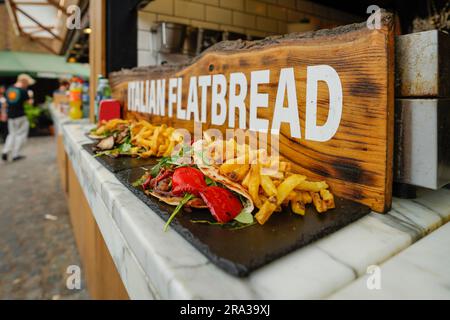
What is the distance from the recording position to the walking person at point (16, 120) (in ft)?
22.1

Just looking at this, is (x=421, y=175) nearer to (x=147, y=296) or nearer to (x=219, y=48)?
(x=147, y=296)

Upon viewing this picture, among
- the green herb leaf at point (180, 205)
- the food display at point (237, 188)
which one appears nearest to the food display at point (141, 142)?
the food display at point (237, 188)

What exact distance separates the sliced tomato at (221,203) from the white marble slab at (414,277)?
340mm

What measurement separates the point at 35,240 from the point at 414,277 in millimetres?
3168

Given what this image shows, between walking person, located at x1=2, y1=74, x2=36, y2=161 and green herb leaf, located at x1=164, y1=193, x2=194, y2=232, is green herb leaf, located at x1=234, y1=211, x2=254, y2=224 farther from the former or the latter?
walking person, located at x1=2, y1=74, x2=36, y2=161

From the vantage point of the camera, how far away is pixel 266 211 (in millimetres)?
834

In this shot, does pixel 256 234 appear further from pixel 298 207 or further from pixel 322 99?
pixel 322 99

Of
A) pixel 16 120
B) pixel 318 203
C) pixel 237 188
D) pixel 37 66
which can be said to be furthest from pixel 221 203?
pixel 37 66

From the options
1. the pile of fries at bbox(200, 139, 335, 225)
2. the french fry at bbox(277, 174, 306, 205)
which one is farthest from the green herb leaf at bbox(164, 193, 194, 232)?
the french fry at bbox(277, 174, 306, 205)

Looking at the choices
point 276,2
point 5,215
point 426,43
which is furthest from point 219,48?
point 5,215

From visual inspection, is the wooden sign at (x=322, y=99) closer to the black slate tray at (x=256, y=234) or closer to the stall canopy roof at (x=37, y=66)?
the black slate tray at (x=256, y=234)

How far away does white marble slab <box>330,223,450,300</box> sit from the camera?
591 millimetres

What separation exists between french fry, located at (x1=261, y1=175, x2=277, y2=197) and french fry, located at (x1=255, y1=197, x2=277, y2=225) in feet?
0.13
